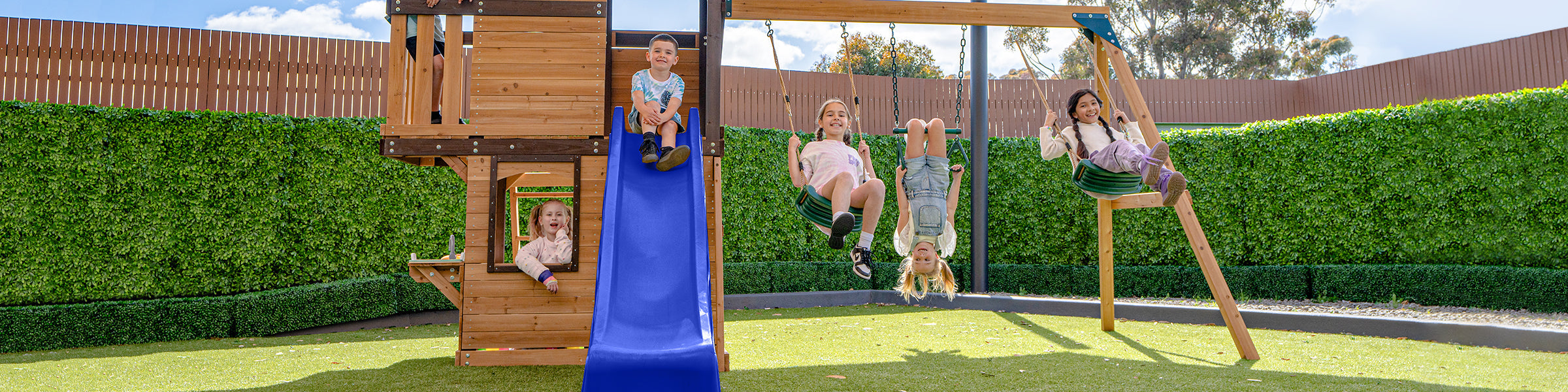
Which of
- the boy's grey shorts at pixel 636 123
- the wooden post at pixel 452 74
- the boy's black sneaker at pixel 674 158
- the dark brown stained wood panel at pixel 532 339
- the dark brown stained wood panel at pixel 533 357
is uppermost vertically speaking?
the wooden post at pixel 452 74

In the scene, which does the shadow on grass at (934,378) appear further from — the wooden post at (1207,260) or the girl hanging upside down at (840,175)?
the girl hanging upside down at (840,175)

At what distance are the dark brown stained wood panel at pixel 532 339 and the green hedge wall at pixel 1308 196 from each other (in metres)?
4.75

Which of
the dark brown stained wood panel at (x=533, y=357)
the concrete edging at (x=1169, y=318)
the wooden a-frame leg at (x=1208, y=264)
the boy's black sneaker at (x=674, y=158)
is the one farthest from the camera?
the concrete edging at (x=1169, y=318)

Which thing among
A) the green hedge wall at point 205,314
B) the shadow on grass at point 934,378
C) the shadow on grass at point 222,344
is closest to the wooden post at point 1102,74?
the shadow on grass at point 934,378

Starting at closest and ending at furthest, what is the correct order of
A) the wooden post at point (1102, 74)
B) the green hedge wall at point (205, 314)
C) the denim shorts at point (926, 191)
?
the denim shorts at point (926, 191), the wooden post at point (1102, 74), the green hedge wall at point (205, 314)

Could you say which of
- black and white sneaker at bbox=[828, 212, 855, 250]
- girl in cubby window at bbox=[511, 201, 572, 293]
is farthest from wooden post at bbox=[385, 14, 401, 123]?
black and white sneaker at bbox=[828, 212, 855, 250]

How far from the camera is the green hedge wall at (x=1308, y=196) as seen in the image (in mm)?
7438

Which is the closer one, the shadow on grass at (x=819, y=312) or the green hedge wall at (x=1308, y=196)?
the green hedge wall at (x=1308, y=196)

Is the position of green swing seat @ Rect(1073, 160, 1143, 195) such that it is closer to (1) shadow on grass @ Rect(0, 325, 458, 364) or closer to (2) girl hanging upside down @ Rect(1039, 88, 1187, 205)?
(2) girl hanging upside down @ Rect(1039, 88, 1187, 205)

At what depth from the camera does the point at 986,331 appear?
6.56m

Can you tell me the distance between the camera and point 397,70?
4965mm

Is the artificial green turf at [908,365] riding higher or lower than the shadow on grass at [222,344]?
higher

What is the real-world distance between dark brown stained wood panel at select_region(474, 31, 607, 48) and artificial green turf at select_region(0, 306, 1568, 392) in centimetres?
191

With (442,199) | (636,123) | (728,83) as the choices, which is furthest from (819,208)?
(728,83)
